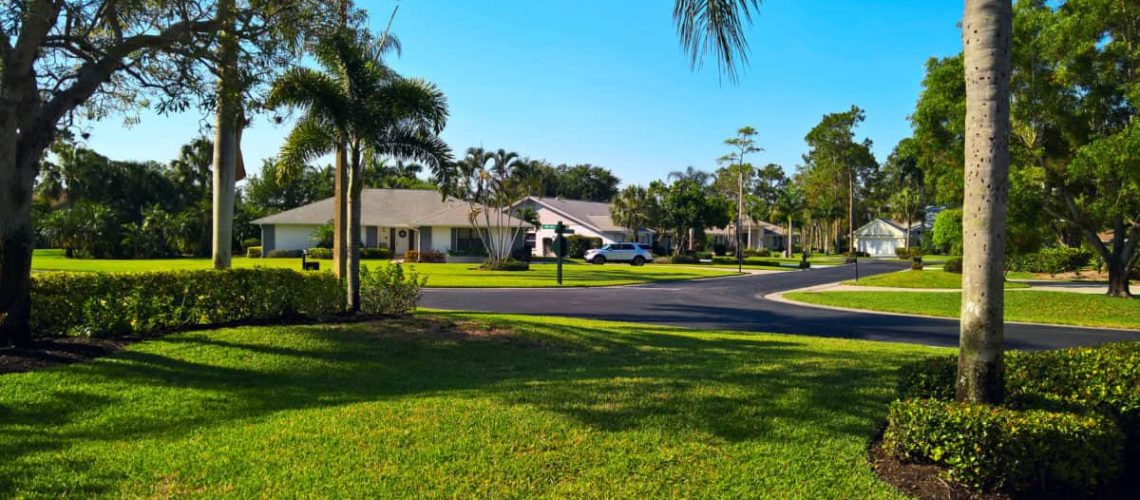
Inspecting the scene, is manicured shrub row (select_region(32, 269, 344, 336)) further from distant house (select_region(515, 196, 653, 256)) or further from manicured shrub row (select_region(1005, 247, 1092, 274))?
distant house (select_region(515, 196, 653, 256))

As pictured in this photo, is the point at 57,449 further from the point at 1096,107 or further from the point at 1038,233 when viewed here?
the point at 1038,233

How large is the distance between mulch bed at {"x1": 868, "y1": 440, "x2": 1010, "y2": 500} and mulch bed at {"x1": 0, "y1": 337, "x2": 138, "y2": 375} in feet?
28.5

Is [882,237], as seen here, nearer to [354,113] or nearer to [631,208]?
[631,208]

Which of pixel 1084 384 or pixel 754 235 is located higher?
pixel 754 235

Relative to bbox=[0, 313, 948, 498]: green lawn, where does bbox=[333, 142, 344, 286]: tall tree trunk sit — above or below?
above

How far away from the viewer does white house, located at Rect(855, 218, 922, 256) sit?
264ft

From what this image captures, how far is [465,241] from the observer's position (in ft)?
162

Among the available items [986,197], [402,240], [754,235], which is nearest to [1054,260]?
[986,197]

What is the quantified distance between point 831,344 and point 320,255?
123 feet

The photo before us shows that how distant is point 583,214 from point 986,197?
57069 mm

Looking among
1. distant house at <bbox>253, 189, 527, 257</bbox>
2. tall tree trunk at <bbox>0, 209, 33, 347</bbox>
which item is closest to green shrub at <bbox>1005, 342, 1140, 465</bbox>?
tall tree trunk at <bbox>0, 209, 33, 347</bbox>

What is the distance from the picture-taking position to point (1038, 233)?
1014 inches

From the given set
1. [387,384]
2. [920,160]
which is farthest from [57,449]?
[920,160]

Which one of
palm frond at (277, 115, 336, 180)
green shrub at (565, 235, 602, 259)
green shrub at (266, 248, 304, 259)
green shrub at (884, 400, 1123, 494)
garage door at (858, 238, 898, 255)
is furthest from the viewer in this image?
garage door at (858, 238, 898, 255)
